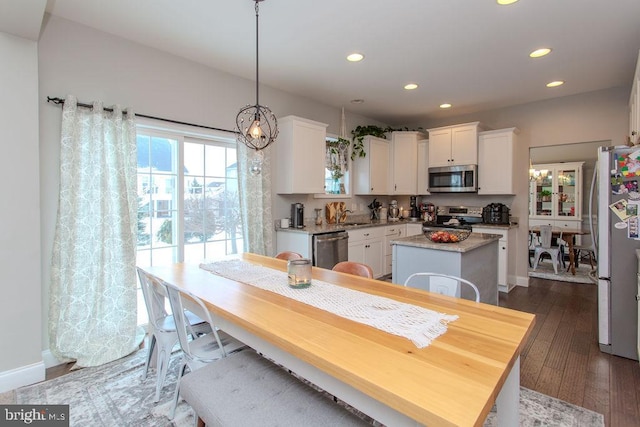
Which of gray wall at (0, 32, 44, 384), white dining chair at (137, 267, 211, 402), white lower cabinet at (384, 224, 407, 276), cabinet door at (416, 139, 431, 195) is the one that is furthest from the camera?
cabinet door at (416, 139, 431, 195)

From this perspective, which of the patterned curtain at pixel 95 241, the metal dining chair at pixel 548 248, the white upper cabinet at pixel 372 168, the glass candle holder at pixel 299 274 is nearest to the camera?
the glass candle holder at pixel 299 274

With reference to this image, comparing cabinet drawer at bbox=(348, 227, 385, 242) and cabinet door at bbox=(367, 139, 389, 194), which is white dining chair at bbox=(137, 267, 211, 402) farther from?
cabinet door at bbox=(367, 139, 389, 194)

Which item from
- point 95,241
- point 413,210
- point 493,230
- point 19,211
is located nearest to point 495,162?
point 493,230

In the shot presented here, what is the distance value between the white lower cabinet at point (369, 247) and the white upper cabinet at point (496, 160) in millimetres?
1647

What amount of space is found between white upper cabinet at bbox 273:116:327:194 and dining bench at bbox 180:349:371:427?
8.46 feet

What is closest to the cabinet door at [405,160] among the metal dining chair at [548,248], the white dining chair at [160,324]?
the metal dining chair at [548,248]

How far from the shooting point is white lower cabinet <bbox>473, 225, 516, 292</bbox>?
14.0 feet

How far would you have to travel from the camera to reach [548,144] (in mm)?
4430

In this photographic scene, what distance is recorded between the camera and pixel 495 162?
453 centimetres

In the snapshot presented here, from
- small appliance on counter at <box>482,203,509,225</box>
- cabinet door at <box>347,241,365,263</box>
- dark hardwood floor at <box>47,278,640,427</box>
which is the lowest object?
dark hardwood floor at <box>47,278,640,427</box>

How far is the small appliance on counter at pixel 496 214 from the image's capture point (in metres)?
4.62

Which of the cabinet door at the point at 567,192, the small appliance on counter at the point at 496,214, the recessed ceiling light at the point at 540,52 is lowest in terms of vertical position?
the small appliance on counter at the point at 496,214

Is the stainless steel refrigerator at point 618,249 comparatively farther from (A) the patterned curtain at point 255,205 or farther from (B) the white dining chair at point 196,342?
(A) the patterned curtain at point 255,205

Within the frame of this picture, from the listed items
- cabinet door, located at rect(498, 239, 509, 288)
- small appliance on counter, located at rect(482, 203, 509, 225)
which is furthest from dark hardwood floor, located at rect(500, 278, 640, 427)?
small appliance on counter, located at rect(482, 203, 509, 225)
